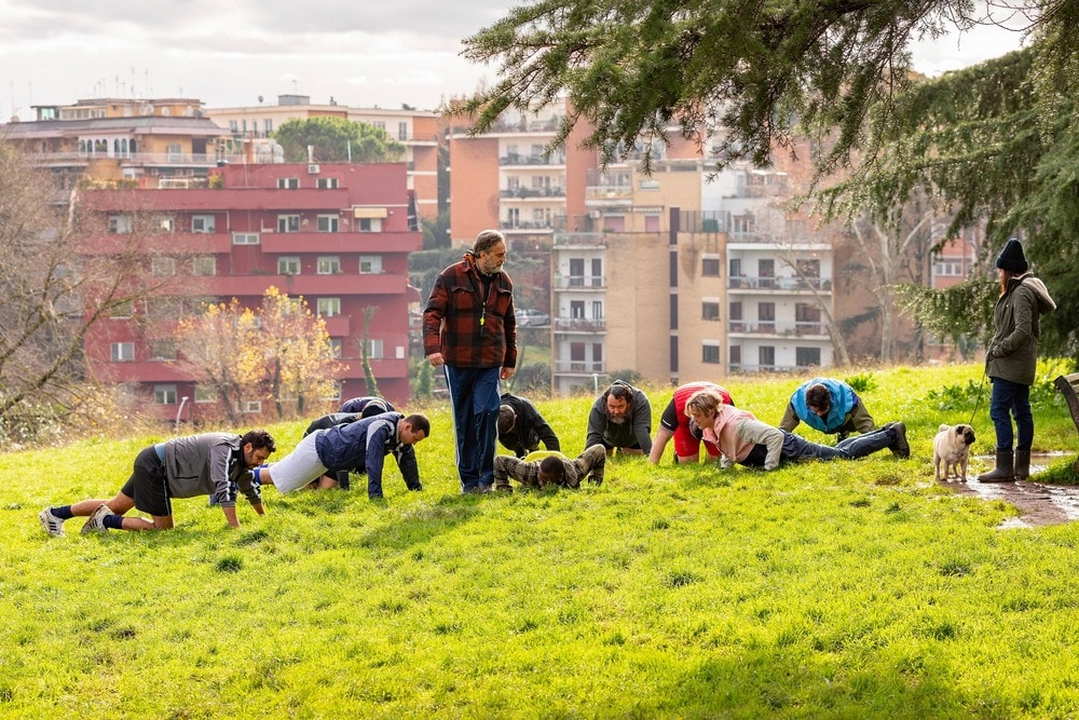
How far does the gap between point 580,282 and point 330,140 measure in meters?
27.2

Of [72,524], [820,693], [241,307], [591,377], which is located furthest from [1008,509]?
[591,377]

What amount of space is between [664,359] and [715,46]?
291 ft

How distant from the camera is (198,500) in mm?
13234

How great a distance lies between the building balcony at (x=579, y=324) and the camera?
318ft

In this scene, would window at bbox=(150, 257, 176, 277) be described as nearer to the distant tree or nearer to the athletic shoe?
the distant tree

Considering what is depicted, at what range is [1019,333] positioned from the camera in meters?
11.6

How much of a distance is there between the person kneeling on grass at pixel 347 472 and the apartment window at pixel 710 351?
8137cm

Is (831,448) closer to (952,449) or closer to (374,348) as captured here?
(952,449)

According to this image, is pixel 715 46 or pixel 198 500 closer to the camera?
pixel 715 46

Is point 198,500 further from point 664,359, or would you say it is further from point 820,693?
point 664,359

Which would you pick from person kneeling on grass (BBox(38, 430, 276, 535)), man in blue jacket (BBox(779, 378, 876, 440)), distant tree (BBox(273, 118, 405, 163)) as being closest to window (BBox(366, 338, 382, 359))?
distant tree (BBox(273, 118, 405, 163))

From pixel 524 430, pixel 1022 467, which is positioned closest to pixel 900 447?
pixel 1022 467

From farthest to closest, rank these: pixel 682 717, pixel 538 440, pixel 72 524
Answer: pixel 538 440, pixel 72 524, pixel 682 717

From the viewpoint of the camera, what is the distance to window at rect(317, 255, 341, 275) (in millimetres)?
92438
